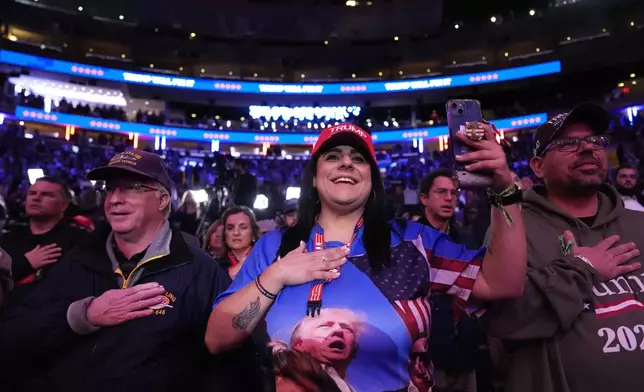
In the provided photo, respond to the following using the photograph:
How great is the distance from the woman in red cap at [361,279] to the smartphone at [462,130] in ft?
0.09

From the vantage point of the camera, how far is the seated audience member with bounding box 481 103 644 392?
1.69 m

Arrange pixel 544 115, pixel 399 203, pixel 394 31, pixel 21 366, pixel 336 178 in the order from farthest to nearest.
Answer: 1. pixel 394 31
2. pixel 544 115
3. pixel 399 203
4. pixel 21 366
5. pixel 336 178

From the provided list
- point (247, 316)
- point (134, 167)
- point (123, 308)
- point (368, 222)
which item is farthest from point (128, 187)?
point (368, 222)

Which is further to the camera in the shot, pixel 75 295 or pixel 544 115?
pixel 544 115

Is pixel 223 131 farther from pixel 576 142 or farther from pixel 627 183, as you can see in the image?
pixel 576 142

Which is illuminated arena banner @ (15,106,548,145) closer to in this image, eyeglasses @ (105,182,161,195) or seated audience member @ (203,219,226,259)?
seated audience member @ (203,219,226,259)

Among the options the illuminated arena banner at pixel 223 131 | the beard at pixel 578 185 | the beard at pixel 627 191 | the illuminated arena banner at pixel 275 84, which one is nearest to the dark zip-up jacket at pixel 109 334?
the beard at pixel 578 185

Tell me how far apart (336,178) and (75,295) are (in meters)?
1.42

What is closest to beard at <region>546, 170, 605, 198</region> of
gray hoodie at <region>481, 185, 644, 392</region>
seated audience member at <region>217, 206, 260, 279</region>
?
gray hoodie at <region>481, 185, 644, 392</region>

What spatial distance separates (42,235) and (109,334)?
1911 mm

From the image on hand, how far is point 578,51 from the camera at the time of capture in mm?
27469

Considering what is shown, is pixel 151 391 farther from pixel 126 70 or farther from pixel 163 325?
pixel 126 70

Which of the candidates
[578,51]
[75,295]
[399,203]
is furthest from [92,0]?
[75,295]

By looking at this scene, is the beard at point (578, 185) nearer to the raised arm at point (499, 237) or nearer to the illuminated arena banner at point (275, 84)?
the raised arm at point (499, 237)
